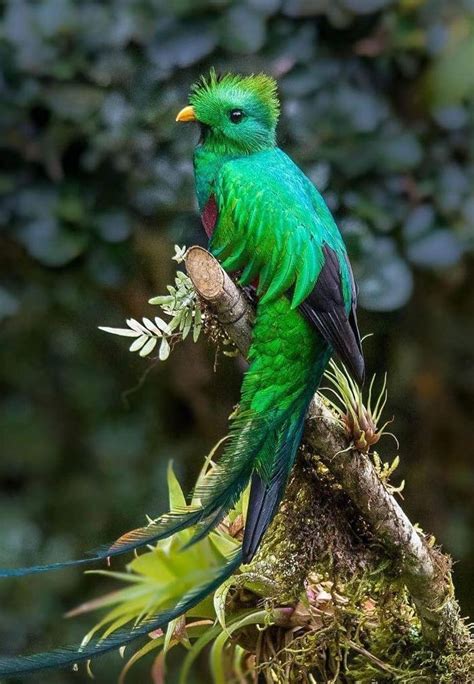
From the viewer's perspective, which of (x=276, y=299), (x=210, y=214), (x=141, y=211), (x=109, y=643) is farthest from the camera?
(x=141, y=211)

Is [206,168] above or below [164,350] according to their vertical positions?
above

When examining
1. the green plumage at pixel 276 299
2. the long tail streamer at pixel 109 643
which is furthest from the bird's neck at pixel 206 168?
the long tail streamer at pixel 109 643

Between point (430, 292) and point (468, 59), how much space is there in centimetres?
134

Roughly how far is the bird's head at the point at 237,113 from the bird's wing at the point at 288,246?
0.07m

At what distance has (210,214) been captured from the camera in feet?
5.19

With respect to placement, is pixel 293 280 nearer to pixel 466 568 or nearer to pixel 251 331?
pixel 251 331

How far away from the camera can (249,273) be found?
1.45 m

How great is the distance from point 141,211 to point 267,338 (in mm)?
944

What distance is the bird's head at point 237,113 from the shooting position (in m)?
1.62

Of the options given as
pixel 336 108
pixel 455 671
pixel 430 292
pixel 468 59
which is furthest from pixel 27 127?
pixel 455 671

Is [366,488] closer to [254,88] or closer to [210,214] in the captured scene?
[210,214]

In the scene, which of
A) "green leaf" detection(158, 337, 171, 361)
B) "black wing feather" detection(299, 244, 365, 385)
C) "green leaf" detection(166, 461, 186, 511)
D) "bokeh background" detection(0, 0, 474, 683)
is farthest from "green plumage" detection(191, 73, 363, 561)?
"bokeh background" detection(0, 0, 474, 683)

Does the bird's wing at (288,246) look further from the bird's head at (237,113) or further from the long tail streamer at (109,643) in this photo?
the long tail streamer at (109,643)

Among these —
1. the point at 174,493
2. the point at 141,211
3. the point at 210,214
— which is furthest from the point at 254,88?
the point at 141,211
